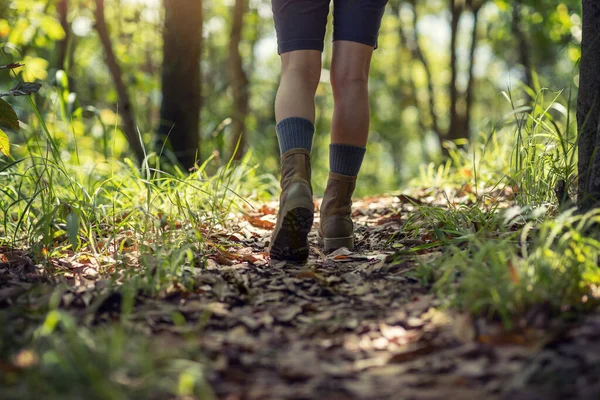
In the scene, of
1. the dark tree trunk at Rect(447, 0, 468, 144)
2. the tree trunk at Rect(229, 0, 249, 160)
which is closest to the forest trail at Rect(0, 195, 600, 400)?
the tree trunk at Rect(229, 0, 249, 160)

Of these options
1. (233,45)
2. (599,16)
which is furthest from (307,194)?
(233,45)

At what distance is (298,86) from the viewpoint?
82.9 inches

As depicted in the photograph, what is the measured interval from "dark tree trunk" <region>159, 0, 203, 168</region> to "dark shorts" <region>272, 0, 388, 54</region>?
221cm

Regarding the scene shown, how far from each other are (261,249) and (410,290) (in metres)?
0.89

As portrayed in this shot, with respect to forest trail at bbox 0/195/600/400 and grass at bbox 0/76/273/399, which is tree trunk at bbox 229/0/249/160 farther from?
forest trail at bbox 0/195/600/400

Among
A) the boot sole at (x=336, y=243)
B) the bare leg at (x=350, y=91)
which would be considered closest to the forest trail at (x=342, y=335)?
the boot sole at (x=336, y=243)

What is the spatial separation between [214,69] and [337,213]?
10.7 meters

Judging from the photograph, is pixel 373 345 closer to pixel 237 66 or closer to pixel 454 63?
pixel 237 66

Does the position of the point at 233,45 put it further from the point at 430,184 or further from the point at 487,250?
the point at 487,250

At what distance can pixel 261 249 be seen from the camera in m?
2.45

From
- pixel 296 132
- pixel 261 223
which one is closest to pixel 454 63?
pixel 261 223

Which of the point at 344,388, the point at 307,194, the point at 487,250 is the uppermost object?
the point at 307,194

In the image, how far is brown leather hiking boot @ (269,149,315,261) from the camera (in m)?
1.99

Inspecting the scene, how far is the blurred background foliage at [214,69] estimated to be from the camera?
13.0 feet
